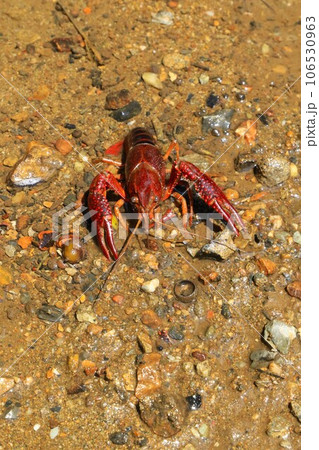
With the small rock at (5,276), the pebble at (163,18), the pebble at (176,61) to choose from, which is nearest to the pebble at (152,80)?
the pebble at (176,61)

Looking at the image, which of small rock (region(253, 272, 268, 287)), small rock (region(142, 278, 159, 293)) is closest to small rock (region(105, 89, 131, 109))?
small rock (region(142, 278, 159, 293))

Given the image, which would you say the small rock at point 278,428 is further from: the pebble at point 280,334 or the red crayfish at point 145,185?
the red crayfish at point 145,185

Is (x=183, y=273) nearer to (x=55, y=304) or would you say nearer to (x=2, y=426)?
(x=55, y=304)

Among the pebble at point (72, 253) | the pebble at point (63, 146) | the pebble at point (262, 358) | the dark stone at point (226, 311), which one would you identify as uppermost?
the pebble at point (63, 146)

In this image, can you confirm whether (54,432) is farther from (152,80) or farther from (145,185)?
(152,80)

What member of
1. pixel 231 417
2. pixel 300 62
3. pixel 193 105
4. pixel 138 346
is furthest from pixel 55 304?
pixel 300 62

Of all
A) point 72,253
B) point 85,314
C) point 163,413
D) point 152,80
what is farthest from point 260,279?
point 152,80

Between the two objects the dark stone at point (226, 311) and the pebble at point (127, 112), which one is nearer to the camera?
the dark stone at point (226, 311)
